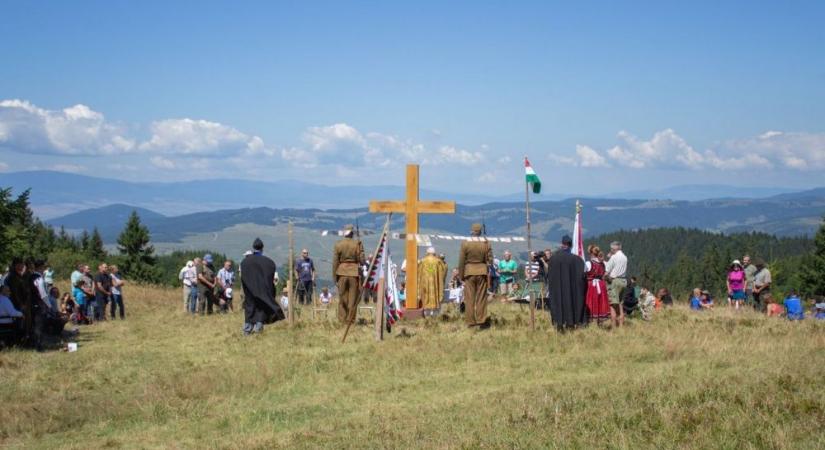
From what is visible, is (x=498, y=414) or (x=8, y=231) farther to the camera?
(x=8, y=231)

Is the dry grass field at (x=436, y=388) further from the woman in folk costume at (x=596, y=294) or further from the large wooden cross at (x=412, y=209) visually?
the large wooden cross at (x=412, y=209)

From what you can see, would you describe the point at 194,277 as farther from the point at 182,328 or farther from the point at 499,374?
the point at 499,374

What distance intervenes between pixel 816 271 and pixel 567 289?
58.3 meters

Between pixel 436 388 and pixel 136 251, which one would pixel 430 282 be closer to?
pixel 436 388

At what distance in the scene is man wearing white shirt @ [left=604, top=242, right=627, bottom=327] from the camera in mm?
18359

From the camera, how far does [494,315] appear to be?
20.6 metres

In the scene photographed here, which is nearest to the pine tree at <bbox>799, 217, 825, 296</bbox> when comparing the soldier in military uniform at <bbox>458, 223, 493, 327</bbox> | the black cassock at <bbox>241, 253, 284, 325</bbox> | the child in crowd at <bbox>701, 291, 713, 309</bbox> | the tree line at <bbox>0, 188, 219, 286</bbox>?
the child in crowd at <bbox>701, 291, 713, 309</bbox>

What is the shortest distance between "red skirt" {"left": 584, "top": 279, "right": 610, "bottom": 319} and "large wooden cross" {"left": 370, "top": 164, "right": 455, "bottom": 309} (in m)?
3.89

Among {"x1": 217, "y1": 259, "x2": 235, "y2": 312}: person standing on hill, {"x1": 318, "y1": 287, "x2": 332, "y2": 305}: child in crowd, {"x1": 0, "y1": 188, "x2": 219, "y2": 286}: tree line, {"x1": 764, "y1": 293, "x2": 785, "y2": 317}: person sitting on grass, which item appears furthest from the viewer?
{"x1": 0, "y1": 188, "x2": 219, "y2": 286}: tree line

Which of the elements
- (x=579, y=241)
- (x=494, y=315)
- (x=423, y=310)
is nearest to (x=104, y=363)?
(x=423, y=310)

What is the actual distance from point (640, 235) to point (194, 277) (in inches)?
7044

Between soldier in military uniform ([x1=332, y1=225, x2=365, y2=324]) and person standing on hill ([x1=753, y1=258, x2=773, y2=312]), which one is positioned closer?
soldier in military uniform ([x1=332, y1=225, x2=365, y2=324])

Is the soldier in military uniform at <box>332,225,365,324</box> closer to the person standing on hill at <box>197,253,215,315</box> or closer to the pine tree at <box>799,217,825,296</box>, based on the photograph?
the person standing on hill at <box>197,253,215,315</box>

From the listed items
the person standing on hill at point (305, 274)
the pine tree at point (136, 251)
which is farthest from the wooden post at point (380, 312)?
the pine tree at point (136, 251)
